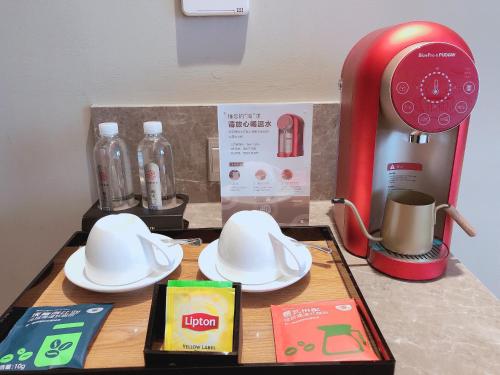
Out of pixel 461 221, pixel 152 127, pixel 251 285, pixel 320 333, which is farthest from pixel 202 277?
pixel 461 221

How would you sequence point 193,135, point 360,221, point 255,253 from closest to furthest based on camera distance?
point 255,253 < point 360,221 < point 193,135

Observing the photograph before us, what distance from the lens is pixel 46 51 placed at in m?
0.86

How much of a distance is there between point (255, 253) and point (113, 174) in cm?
47

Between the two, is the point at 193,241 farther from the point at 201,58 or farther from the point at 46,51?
the point at 46,51

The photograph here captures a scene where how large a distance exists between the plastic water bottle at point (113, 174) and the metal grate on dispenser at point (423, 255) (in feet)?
1.73

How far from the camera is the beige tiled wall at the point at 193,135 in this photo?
896mm

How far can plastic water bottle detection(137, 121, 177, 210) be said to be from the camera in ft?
2.59

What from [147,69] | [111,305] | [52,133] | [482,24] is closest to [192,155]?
[147,69]

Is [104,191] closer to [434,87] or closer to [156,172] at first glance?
[156,172]

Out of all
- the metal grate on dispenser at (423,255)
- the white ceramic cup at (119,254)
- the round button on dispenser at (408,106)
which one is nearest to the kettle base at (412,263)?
the metal grate on dispenser at (423,255)

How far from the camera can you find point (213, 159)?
0.93m

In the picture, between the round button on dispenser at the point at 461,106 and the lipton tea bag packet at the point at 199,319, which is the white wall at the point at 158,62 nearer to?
the round button on dispenser at the point at 461,106

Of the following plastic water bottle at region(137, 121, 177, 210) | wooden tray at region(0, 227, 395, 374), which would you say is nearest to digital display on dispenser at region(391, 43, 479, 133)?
wooden tray at region(0, 227, 395, 374)

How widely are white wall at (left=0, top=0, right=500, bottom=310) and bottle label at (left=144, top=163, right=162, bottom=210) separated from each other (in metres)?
0.21
